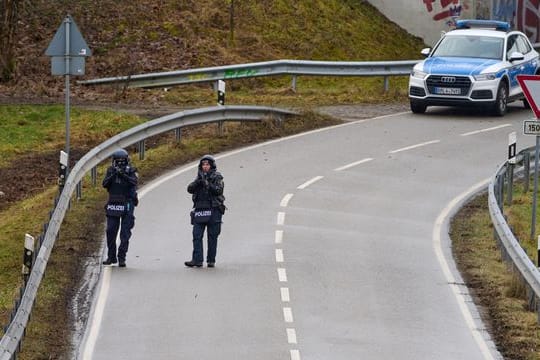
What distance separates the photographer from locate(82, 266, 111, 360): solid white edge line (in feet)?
44.9

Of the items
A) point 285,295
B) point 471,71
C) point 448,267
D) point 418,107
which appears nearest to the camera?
point 285,295

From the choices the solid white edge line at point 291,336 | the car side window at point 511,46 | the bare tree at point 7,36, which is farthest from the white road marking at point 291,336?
the bare tree at point 7,36

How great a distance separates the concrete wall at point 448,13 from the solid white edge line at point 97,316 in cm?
2409

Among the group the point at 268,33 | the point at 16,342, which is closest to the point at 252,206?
A: the point at 16,342

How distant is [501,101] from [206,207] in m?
14.5

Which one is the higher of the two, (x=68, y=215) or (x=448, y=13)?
(x=448, y=13)

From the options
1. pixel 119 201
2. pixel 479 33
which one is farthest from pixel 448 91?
pixel 119 201

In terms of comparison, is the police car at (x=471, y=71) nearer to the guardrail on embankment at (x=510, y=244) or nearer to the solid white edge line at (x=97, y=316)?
the guardrail on embankment at (x=510, y=244)

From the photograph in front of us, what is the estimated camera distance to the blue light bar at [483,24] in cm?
3216

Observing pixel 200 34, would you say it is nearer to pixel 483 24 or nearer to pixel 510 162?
pixel 483 24

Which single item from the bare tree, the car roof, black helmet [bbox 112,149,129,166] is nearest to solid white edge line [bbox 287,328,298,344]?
black helmet [bbox 112,149,129,166]

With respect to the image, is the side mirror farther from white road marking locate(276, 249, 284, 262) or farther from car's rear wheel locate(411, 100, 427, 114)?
white road marking locate(276, 249, 284, 262)

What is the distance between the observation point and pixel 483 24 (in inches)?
1278

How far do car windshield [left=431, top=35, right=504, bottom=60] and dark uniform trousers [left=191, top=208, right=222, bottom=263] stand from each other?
14.7 metres
